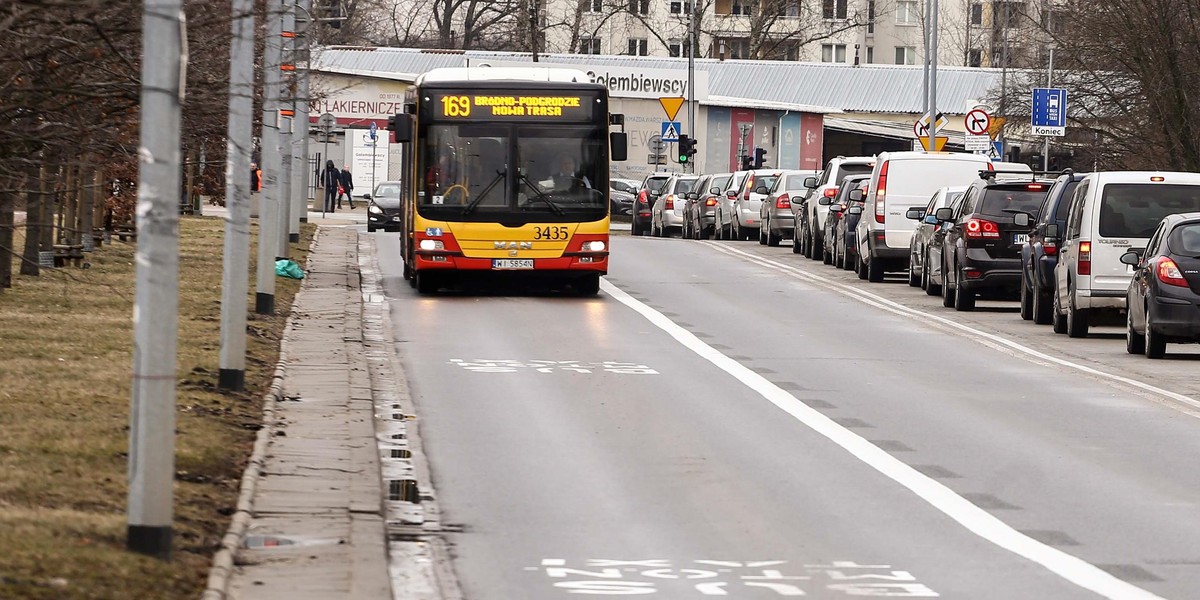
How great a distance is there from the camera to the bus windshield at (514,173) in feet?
87.0

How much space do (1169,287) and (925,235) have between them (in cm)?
1104

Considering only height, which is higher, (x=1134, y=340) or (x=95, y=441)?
(x=1134, y=340)

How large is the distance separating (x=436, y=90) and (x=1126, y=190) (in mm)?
8709

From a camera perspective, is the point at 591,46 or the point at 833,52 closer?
the point at 591,46

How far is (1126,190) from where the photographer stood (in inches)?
889

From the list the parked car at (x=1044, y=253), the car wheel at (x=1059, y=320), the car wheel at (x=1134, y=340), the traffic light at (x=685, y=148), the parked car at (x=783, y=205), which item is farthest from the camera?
the traffic light at (x=685, y=148)

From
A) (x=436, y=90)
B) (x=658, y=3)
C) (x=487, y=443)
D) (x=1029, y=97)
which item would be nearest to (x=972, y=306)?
(x=436, y=90)

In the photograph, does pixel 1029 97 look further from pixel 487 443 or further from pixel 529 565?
pixel 529 565

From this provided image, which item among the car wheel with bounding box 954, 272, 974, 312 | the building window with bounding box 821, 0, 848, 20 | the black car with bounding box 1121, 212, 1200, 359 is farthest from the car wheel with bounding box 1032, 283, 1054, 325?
the building window with bounding box 821, 0, 848, 20

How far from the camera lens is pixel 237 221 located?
1565cm

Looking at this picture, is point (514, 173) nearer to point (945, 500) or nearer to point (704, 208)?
point (945, 500)

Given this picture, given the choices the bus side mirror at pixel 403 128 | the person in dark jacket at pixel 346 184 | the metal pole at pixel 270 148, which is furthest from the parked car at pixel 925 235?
the person in dark jacket at pixel 346 184

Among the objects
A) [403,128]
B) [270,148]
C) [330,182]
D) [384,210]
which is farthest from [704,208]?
[270,148]

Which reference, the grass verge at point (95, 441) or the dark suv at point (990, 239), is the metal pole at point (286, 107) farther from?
the dark suv at point (990, 239)
